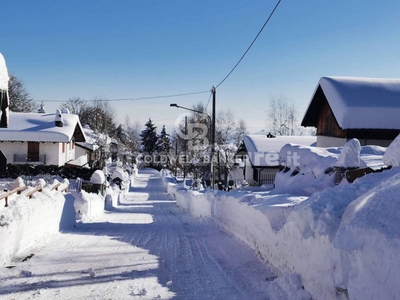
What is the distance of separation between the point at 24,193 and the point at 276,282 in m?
5.96

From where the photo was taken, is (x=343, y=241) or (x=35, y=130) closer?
(x=343, y=241)

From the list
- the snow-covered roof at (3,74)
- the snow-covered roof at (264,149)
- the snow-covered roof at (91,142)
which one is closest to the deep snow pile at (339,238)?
the snow-covered roof at (3,74)

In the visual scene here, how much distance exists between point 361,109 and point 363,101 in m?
0.63

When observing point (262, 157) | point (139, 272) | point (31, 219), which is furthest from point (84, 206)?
point (262, 157)

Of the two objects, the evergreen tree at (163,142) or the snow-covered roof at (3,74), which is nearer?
the snow-covered roof at (3,74)

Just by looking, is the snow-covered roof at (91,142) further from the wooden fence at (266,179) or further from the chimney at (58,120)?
the wooden fence at (266,179)

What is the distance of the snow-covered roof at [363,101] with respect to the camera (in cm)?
1836

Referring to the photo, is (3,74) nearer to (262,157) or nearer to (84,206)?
(84,206)

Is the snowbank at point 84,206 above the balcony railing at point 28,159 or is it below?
below

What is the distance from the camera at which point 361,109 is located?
Answer: 734 inches

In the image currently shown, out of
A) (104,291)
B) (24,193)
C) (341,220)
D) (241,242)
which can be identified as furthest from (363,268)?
(24,193)

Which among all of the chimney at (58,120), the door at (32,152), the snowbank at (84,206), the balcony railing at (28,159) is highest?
the chimney at (58,120)

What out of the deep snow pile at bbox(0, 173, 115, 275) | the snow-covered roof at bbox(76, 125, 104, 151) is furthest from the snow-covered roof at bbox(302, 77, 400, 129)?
the snow-covered roof at bbox(76, 125, 104, 151)

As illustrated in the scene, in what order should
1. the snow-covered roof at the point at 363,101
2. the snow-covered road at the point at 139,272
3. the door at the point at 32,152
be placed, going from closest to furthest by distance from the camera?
1. the snow-covered road at the point at 139,272
2. the snow-covered roof at the point at 363,101
3. the door at the point at 32,152
